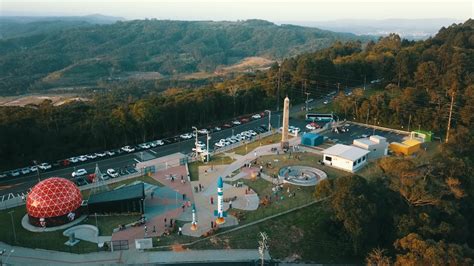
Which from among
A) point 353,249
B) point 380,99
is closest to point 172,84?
point 380,99

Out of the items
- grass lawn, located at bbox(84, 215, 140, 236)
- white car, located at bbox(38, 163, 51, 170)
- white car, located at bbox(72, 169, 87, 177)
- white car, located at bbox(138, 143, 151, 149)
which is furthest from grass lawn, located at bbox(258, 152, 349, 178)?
white car, located at bbox(38, 163, 51, 170)

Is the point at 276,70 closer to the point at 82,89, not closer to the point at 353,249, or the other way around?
the point at 353,249

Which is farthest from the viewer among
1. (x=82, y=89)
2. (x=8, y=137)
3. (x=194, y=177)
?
(x=82, y=89)

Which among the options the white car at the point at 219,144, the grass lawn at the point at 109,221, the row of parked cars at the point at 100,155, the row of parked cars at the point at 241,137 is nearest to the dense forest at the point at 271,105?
the row of parked cars at the point at 100,155

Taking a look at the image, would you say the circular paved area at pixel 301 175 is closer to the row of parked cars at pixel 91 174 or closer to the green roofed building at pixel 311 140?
the green roofed building at pixel 311 140

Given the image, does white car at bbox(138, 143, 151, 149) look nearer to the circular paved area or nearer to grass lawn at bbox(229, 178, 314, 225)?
grass lawn at bbox(229, 178, 314, 225)

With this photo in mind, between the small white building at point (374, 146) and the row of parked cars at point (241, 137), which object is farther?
the row of parked cars at point (241, 137)
